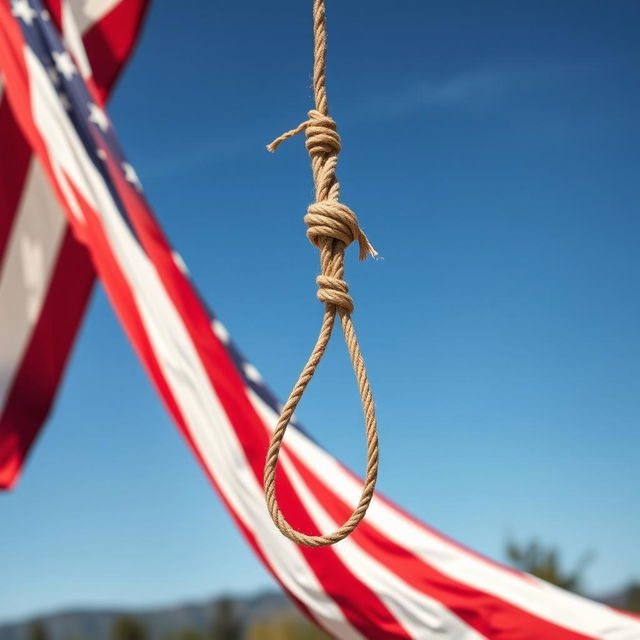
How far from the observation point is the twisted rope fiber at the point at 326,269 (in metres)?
0.66

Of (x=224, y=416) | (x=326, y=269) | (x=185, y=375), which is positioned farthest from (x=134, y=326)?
(x=326, y=269)

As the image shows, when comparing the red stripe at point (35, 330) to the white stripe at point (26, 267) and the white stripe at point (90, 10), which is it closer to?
the white stripe at point (26, 267)

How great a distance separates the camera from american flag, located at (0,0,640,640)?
5.19 feet

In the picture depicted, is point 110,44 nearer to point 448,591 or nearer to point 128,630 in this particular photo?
point 448,591

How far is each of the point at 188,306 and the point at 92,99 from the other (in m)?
0.69

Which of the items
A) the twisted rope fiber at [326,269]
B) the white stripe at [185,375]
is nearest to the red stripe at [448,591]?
the white stripe at [185,375]

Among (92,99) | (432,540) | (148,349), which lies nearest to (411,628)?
(432,540)

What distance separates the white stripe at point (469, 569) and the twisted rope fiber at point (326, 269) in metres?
0.98

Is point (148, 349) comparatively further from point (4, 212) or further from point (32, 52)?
point (4, 212)

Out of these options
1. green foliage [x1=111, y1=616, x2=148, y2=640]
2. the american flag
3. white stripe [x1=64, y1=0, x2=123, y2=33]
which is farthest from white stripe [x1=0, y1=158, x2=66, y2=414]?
green foliage [x1=111, y1=616, x2=148, y2=640]

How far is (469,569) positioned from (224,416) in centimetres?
61

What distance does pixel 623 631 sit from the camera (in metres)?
1.51

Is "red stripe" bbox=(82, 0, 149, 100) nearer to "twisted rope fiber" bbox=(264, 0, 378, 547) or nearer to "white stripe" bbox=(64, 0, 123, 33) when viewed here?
"white stripe" bbox=(64, 0, 123, 33)

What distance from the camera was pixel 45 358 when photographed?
2.69 m
